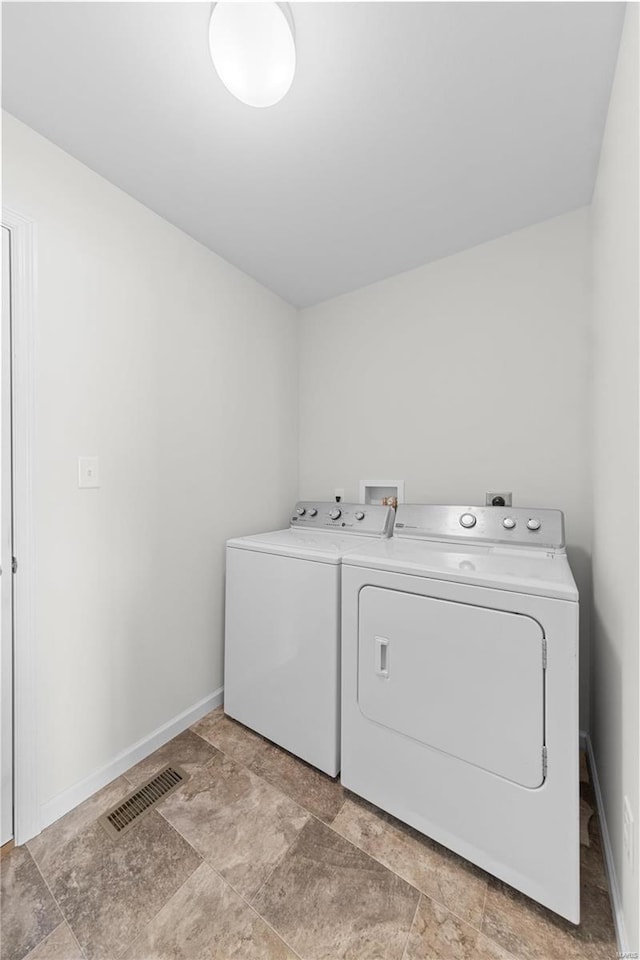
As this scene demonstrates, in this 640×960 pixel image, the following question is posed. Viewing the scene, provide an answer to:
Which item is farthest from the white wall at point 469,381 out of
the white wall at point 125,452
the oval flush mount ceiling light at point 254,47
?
the oval flush mount ceiling light at point 254,47

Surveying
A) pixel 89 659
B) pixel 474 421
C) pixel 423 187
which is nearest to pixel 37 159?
pixel 423 187

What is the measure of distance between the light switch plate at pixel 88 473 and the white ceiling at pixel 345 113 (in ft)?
3.60

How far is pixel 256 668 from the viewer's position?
5.51 feet

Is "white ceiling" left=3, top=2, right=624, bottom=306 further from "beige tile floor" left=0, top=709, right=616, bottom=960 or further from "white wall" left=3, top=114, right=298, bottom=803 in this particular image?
"beige tile floor" left=0, top=709, right=616, bottom=960

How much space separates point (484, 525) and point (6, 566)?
178cm

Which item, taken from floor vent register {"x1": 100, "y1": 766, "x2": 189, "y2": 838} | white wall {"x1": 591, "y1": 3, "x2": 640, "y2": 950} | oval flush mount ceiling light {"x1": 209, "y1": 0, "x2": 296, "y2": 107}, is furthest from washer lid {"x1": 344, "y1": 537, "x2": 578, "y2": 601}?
oval flush mount ceiling light {"x1": 209, "y1": 0, "x2": 296, "y2": 107}

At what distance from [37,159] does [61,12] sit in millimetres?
453

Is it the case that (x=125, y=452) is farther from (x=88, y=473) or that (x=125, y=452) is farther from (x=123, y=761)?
(x=123, y=761)

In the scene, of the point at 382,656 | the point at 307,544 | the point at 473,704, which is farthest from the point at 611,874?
the point at 307,544

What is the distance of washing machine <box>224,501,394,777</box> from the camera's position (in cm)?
143

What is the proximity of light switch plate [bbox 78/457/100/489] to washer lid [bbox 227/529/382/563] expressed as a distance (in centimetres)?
66

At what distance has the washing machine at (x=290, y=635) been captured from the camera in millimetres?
1430

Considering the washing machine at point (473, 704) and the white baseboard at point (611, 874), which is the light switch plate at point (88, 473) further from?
the white baseboard at point (611, 874)

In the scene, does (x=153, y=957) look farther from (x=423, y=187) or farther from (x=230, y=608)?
(x=423, y=187)
